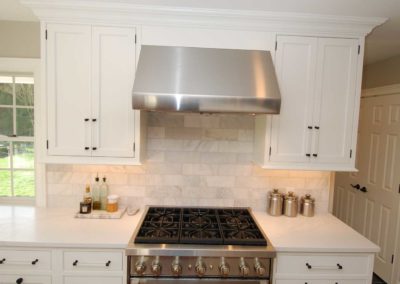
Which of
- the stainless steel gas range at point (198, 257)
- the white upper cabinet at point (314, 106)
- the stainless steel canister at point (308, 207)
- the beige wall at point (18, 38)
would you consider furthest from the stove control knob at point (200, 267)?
the beige wall at point (18, 38)

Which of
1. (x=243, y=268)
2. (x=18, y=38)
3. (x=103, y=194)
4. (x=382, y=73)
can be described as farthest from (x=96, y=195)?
(x=382, y=73)

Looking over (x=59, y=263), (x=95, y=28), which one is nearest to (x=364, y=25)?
(x=95, y=28)

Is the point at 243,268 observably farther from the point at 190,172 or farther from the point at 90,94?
the point at 90,94

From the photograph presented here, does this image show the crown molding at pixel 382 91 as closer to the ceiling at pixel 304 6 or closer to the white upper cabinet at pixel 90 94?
the ceiling at pixel 304 6

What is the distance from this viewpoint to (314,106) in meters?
1.84

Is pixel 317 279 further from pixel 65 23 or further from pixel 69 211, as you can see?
pixel 65 23

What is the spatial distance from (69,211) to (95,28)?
1.46m

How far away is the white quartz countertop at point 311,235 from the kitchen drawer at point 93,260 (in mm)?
1026

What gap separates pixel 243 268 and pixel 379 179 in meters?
2.30

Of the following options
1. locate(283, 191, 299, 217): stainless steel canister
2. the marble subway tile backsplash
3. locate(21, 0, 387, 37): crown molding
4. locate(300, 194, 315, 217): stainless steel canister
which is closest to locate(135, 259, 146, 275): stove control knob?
the marble subway tile backsplash

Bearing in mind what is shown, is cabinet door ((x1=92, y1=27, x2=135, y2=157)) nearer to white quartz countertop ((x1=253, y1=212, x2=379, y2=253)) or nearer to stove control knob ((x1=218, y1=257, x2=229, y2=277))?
stove control knob ((x1=218, y1=257, x2=229, y2=277))

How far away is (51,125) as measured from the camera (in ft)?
5.88

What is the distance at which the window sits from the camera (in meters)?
2.22

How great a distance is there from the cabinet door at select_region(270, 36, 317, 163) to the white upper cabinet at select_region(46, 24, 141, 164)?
3.44ft
